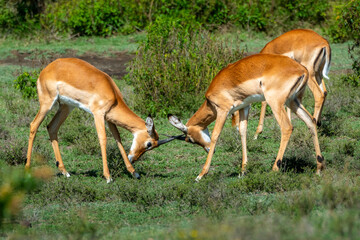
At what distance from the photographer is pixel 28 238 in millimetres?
4234

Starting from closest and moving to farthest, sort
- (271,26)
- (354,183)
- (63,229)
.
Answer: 1. (63,229)
2. (354,183)
3. (271,26)

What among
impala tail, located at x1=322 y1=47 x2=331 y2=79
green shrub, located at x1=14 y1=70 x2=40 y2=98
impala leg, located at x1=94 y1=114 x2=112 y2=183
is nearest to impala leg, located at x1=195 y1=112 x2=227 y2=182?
impala leg, located at x1=94 y1=114 x2=112 y2=183

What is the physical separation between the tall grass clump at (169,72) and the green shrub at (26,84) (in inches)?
85.8

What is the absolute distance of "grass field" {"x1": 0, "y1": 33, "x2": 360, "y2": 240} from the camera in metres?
4.19

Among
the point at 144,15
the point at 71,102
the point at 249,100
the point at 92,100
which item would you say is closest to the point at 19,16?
the point at 144,15

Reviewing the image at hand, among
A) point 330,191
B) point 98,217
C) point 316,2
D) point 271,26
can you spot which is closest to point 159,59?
point 98,217

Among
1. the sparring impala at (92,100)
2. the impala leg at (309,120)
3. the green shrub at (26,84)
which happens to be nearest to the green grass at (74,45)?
the green shrub at (26,84)

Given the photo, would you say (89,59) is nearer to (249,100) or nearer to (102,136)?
(102,136)

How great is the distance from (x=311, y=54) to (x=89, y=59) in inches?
284

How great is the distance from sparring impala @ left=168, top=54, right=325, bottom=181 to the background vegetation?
1.77 feet

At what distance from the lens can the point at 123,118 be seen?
290 inches

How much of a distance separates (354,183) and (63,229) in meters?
3.30

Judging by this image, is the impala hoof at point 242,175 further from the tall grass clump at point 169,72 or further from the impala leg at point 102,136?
the tall grass clump at point 169,72

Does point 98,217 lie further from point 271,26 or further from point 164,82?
point 271,26
